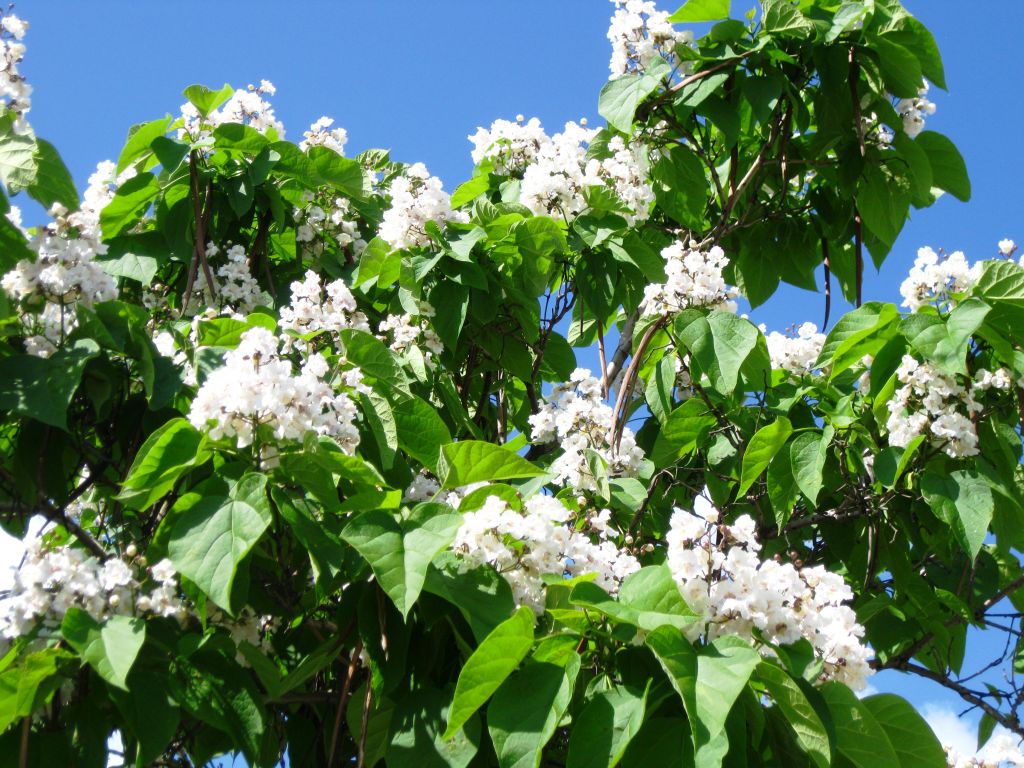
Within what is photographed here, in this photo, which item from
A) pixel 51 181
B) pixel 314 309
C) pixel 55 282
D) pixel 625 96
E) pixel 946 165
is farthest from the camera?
pixel 946 165

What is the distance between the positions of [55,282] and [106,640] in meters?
0.63

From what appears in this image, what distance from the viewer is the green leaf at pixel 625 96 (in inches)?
96.8

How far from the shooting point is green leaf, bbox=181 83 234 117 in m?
2.43

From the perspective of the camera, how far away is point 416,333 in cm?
243

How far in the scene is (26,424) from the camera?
1862mm

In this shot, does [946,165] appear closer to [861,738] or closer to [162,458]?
[861,738]

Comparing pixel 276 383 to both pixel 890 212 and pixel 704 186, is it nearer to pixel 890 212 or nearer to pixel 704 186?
pixel 704 186

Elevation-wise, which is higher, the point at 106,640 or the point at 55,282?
the point at 55,282

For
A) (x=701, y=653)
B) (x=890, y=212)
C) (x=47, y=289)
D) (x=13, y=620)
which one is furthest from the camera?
(x=890, y=212)

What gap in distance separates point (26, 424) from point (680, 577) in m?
1.09

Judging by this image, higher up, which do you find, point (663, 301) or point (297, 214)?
→ point (297, 214)

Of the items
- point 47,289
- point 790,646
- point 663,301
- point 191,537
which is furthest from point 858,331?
point 47,289

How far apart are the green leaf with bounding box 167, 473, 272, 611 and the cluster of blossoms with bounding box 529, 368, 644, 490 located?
69 centimetres

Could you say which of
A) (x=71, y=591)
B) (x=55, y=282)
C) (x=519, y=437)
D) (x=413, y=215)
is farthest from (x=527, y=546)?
(x=413, y=215)
